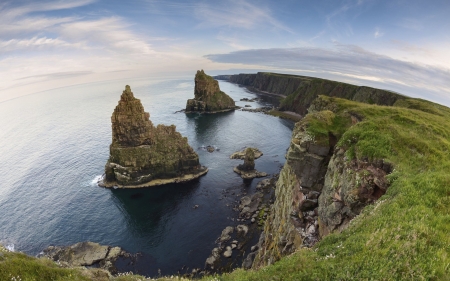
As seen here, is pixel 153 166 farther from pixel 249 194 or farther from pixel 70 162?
pixel 70 162

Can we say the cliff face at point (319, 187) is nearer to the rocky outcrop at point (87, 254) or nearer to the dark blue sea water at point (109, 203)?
the dark blue sea water at point (109, 203)

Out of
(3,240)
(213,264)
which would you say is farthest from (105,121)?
(213,264)

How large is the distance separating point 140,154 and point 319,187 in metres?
59.7

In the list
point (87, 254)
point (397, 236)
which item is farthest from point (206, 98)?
point (397, 236)

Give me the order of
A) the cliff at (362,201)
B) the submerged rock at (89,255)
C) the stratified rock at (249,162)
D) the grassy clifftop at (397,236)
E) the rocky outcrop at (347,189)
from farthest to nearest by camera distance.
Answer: the stratified rock at (249,162), the submerged rock at (89,255), the rocky outcrop at (347,189), the cliff at (362,201), the grassy clifftop at (397,236)

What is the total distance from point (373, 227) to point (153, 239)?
48815mm

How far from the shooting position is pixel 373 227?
13688 mm

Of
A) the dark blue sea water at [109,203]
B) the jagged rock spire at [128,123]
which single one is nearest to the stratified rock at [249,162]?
the dark blue sea water at [109,203]

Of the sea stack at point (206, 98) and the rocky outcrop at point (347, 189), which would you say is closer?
the rocky outcrop at point (347, 189)

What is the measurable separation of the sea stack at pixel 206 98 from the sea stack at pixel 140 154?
9809cm

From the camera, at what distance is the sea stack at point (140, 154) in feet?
243

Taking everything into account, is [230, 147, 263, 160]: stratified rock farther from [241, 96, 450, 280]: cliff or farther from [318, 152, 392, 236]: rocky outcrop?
[318, 152, 392, 236]: rocky outcrop

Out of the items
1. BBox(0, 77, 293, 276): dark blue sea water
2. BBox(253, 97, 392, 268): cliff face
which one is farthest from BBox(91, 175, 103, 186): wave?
BBox(253, 97, 392, 268): cliff face

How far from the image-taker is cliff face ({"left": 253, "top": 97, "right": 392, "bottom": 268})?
71.8 feet
